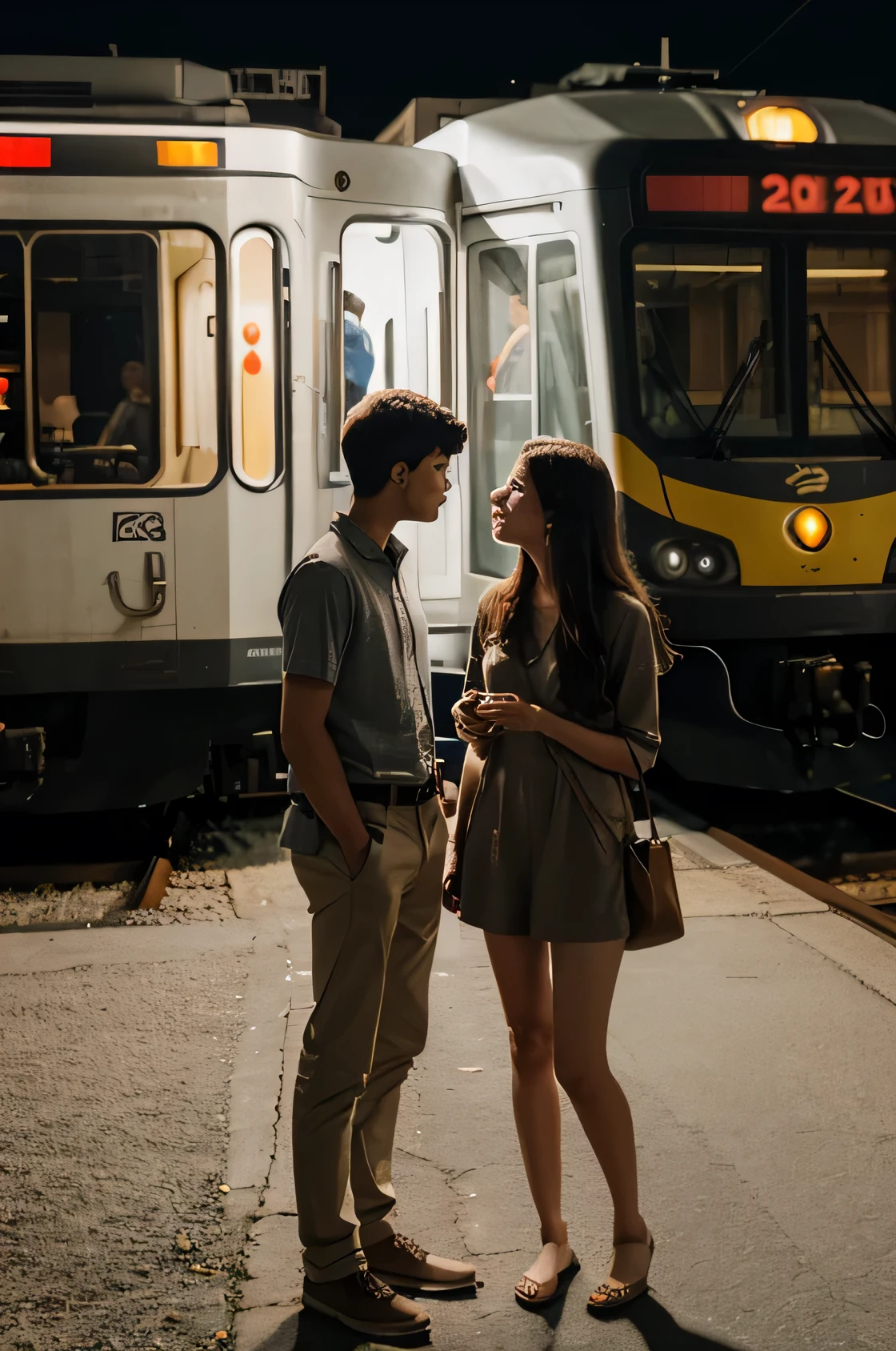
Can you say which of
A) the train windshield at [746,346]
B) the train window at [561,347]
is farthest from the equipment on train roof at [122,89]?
the train windshield at [746,346]

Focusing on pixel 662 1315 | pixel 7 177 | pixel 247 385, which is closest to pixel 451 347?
pixel 247 385

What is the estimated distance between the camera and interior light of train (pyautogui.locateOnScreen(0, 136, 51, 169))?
6.38 m

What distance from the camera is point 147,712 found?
6781 mm

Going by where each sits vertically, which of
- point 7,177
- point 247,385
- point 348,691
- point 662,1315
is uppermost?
point 7,177

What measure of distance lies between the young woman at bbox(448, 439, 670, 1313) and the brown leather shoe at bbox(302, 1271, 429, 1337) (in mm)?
264

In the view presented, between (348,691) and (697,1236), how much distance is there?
1480 millimetres

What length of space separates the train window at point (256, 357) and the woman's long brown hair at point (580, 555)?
380 cm

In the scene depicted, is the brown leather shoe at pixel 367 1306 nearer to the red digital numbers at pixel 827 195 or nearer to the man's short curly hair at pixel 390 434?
the man's short curly hair at pixel 390 434

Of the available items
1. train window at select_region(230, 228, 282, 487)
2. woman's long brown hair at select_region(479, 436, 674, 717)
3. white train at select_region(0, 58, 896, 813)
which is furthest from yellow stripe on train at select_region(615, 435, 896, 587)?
woman's long brown hair at select_region(479, 436, 674, 717)

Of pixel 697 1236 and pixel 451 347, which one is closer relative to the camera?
pixel 697 1236

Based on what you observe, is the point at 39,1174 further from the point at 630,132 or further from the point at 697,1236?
the point at 630,132

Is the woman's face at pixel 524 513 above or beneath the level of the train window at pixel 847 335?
beneath

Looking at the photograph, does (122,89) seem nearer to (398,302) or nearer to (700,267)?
(398,302)

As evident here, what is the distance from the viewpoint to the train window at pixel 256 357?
6598mm
